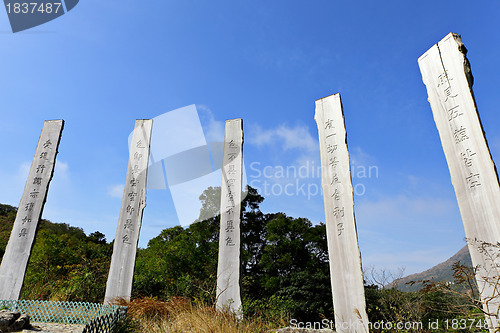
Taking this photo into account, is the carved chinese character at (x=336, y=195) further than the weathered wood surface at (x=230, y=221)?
No

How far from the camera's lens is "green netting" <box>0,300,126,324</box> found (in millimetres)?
5270

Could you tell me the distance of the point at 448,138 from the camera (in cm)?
426

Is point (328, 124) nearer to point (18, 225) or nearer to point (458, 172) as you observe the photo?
point (458, 172)

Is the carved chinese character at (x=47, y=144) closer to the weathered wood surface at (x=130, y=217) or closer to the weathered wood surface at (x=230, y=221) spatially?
the weathered wood surface at (x=130, y=217)

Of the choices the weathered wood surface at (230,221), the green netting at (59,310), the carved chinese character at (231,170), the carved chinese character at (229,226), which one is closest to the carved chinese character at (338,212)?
the weathered wood surface at (230,221)

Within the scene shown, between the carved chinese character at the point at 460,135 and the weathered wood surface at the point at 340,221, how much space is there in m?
1.54

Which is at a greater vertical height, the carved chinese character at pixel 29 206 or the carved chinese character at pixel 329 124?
the carved chinese character at pixel 329 124

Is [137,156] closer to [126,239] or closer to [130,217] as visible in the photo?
[130,217]

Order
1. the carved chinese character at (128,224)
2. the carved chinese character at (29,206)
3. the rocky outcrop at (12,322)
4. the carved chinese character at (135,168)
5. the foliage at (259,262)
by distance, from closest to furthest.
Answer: the rocky outcrop at (12,322)
the carved chinese character at (128,224)
the carved chinese character at (29,206)
the carved chinese character at (135,168)
the foliage at (259,262)

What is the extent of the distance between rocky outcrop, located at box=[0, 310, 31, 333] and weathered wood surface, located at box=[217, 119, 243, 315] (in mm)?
3053

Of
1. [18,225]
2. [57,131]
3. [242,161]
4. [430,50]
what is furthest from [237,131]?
[18,225]

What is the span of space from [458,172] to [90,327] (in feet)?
16.2

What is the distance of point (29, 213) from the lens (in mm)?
6379

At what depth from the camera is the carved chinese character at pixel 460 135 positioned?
13.4 feet
